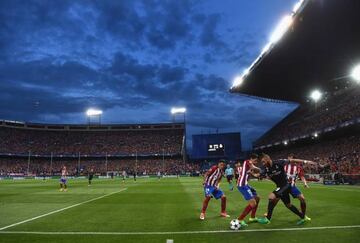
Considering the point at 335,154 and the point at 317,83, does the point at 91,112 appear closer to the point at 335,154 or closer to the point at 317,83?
the point at 317,83

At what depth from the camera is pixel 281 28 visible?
37656 millimetres

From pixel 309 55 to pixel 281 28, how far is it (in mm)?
8766

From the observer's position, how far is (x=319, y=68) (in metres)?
49.2

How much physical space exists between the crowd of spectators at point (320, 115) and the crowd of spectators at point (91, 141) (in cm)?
3541

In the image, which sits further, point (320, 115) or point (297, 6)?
point (320, 115)

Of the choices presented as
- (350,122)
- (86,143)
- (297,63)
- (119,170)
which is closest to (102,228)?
(297,63)

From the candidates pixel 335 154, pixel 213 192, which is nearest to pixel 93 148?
pixel 335 154

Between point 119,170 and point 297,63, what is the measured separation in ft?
202

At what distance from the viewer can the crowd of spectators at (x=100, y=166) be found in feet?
302

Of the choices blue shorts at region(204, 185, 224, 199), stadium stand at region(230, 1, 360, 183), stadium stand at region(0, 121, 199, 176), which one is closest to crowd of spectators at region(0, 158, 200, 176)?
stadium stand at region(0, 121, 199, 176)

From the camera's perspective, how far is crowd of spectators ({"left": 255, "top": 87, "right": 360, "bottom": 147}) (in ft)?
177

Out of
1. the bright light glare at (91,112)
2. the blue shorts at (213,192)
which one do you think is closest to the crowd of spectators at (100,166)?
the bright light glare at (91,112)

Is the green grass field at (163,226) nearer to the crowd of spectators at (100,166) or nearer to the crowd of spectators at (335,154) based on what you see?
the crowd of spectators at (335,154)

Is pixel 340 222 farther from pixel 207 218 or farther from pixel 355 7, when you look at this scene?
pixel 355 7
